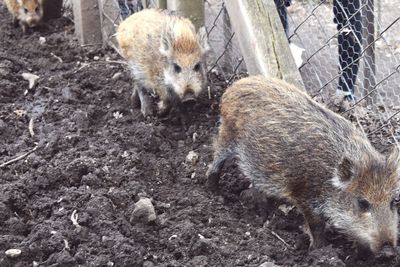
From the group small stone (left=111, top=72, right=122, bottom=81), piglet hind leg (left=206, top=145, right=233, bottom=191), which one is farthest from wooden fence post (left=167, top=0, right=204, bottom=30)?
piglet hind leg (left=206, top=145, right=233, bottom=191)

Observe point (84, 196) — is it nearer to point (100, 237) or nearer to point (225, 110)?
point (100, 237)

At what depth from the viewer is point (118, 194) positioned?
378cm

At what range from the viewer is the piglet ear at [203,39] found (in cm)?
523

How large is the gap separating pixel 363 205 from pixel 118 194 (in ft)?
3.88

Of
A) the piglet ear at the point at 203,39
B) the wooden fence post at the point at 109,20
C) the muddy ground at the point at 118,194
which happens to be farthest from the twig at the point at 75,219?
the wooden fence post at the point at 109,20

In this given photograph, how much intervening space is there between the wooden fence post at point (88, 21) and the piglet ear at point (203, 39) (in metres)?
1.36

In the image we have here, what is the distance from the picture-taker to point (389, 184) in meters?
3.48

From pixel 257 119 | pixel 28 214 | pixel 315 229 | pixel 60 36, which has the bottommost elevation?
pixel 315 229

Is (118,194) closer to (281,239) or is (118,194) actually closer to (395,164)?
(281,239)

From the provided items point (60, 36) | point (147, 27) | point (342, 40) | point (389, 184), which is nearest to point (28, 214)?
point (389, 184)

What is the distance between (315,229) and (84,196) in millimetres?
1126

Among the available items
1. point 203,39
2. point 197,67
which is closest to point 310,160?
point 197,67

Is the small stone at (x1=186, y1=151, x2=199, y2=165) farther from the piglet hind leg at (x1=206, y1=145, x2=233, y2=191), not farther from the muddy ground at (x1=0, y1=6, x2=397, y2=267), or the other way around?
the piglet hind leg at (x1=206, y1=145, x2=233, y2=191)

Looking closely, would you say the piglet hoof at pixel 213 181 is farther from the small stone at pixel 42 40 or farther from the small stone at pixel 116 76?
the small stone at pixel 42 40
